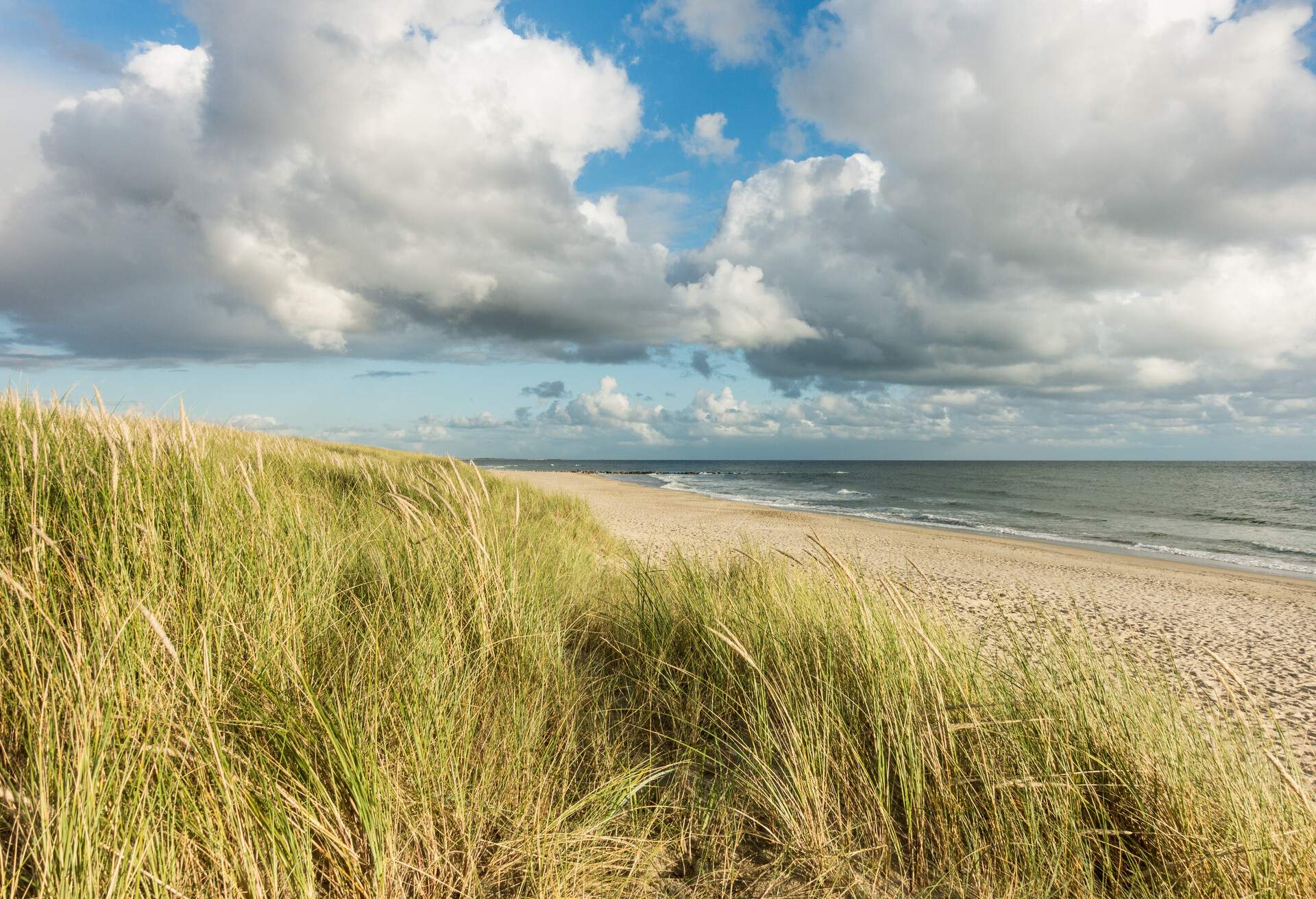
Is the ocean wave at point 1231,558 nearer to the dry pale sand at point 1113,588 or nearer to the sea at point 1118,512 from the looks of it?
the sea at point 1118,512

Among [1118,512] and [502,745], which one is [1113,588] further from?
[1118,512]

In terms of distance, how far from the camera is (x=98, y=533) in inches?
103

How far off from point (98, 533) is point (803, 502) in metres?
38.2

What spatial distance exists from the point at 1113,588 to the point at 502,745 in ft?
49.7

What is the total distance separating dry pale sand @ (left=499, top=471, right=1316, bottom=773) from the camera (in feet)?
23.4

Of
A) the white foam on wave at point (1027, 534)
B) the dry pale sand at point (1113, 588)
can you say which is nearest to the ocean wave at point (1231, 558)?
the white foam on wave at point (1027, 534)

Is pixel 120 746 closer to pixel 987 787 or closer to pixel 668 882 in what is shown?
pixel 668 882

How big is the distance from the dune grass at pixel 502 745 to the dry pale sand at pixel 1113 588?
0.52 meters

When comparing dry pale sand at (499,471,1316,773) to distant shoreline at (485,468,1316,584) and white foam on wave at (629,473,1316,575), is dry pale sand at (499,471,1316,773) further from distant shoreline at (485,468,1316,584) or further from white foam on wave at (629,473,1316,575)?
white foam on wave at (629,473,1316,575)

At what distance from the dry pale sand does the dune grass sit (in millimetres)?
516

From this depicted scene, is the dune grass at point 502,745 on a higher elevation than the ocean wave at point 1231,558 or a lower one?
higher

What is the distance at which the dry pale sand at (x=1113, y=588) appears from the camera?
7.14 metres

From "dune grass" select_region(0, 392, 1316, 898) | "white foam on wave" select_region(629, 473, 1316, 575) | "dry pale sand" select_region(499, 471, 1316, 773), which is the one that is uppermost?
"dune grass" select_region(0, 392, 1316, 898)

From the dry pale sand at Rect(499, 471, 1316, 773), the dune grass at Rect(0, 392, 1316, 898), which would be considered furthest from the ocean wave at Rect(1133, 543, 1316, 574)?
the dune grass at Rect(0, 392, 1316, 898)
